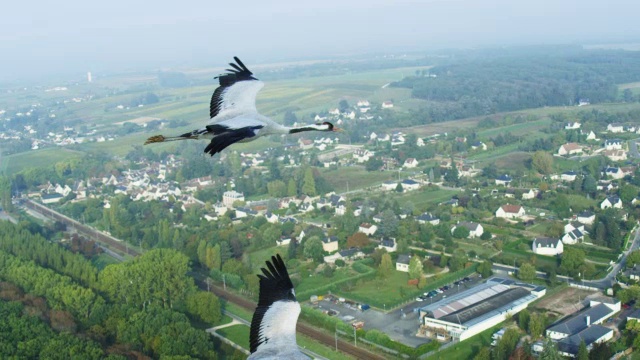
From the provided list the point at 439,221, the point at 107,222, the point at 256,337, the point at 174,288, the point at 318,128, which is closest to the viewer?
the point at 256,337

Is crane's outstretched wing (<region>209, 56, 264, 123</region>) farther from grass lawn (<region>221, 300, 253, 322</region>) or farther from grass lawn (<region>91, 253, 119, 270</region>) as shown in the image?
grass lawn (<region>91, 253, 119, 270</region>)

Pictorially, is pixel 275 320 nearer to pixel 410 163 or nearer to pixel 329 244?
pixel 329 244

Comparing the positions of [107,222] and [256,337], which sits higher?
[256,337]

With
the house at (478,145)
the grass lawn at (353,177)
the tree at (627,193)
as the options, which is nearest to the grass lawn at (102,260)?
the grass lawn at (353,177)

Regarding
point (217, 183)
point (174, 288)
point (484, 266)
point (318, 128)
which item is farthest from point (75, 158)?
point (318, 128)

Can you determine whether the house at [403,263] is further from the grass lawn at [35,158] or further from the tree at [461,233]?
the grass lawn at [35,158]

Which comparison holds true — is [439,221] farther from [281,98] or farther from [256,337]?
[281,98]
